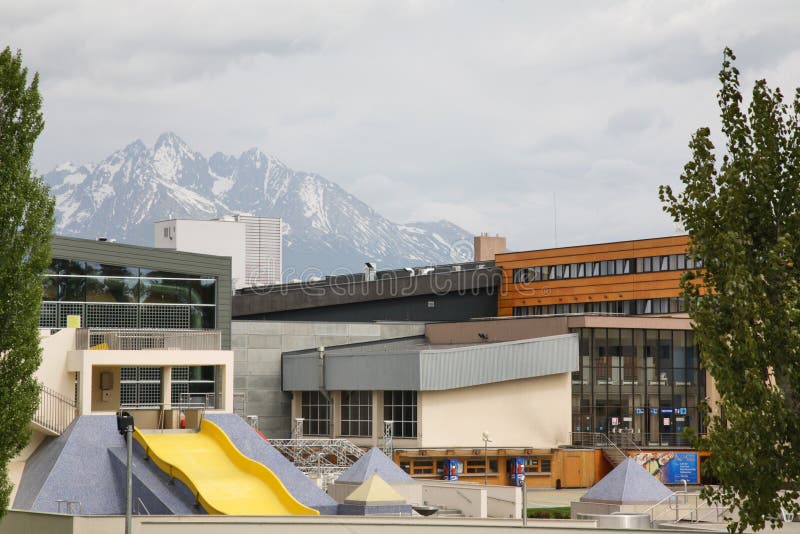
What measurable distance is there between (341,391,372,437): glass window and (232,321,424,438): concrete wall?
16.2 ft

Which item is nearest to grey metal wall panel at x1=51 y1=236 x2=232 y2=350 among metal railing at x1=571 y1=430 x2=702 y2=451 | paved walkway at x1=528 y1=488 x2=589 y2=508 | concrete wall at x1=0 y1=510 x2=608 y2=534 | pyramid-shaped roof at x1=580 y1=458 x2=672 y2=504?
paved walkway at x1=528 y1=488 x2=589 y2=508

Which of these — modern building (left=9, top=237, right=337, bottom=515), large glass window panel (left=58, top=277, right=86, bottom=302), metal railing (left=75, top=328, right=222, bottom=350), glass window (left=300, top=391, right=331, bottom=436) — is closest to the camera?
modern building (left=9, top=237, right=337, bottom=515)

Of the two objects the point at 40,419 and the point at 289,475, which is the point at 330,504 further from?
the point at 40,419

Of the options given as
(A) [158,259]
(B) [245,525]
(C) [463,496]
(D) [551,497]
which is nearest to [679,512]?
(C) [463,496]

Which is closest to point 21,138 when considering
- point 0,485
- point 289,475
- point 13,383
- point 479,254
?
point 13,383

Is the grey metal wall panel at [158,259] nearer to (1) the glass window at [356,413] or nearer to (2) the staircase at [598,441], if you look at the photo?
(1) the glass window at [356,413]

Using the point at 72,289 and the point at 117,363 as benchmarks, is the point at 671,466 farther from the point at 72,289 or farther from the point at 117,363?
the point at 117,363

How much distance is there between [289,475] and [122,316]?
15.8 metres

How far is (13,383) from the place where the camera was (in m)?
31.9

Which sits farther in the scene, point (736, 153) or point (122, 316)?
point (122, 316)

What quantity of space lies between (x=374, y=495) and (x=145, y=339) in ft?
38.0

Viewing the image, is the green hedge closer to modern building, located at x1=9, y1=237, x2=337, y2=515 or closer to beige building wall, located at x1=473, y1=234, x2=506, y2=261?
modern building, located at x1=9, y1=237, x2=337, y2=515

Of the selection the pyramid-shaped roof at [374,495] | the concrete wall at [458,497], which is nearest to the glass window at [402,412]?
the concrete wall at [458,497]

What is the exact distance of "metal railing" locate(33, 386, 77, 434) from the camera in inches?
1783
